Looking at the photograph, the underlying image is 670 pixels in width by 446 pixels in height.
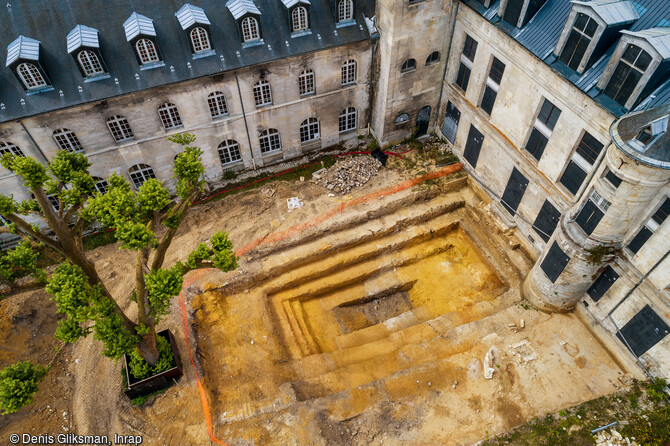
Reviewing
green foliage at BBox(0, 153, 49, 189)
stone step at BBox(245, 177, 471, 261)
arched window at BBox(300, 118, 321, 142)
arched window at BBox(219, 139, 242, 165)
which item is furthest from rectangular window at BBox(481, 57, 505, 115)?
green foliage at BBox(0, 153, 49, 189)

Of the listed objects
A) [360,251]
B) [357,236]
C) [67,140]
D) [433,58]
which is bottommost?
[360,251]

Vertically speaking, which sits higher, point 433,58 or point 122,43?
point 122,43

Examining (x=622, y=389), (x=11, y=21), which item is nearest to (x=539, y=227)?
(x=622, y=389)

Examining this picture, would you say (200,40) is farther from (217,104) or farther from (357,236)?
(357,236)

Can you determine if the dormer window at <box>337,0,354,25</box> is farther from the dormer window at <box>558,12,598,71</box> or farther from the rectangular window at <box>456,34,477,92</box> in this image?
the dormer window at <box>558,12,598,71</box>

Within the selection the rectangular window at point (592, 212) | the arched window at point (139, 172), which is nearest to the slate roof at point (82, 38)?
the arched window at point (139, 172)

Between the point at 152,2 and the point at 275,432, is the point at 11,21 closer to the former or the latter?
the point at 152,2

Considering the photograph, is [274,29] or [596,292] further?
[274,29]

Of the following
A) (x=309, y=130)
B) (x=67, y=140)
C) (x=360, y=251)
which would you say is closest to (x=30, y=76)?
(x=67, y=140)
